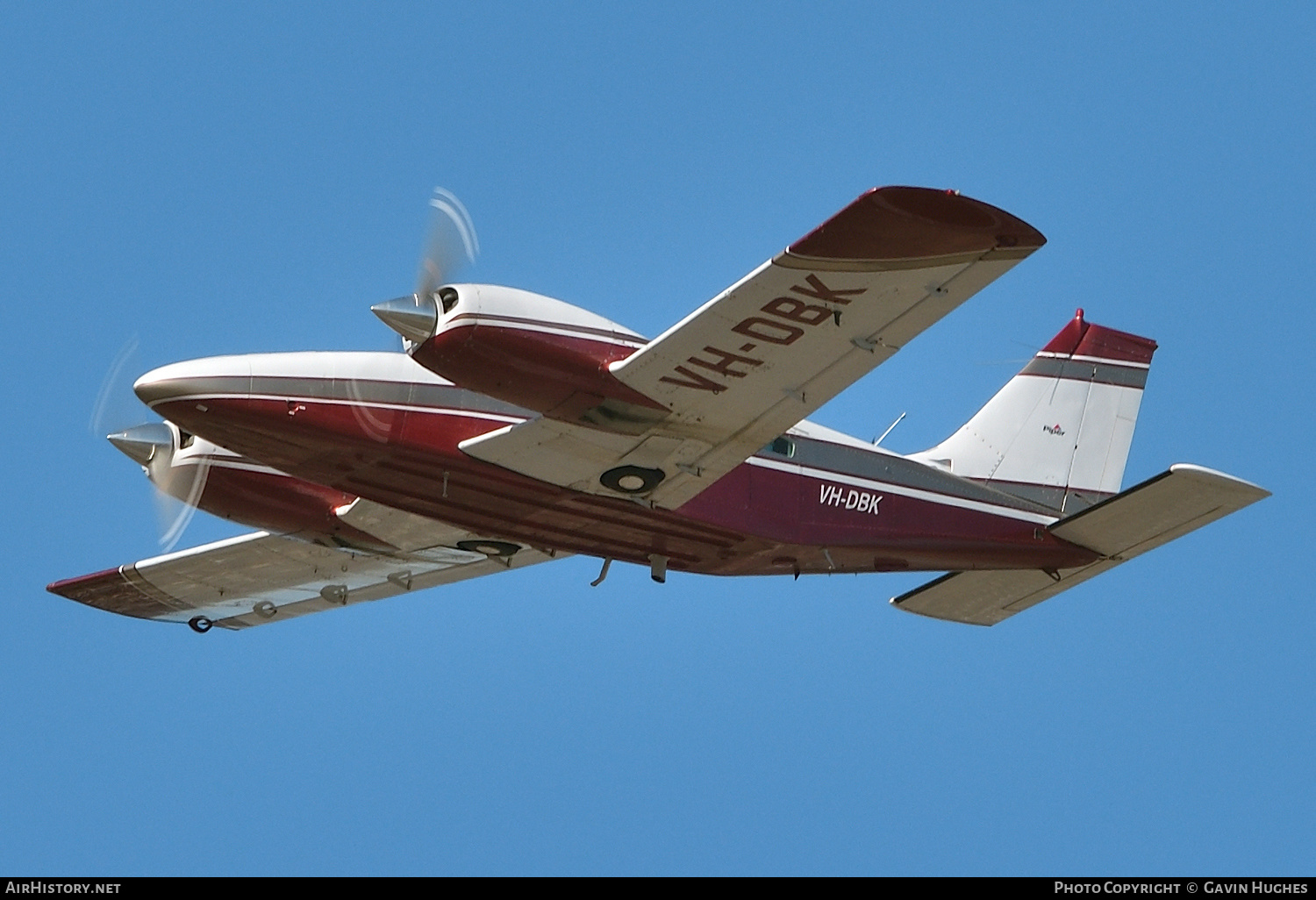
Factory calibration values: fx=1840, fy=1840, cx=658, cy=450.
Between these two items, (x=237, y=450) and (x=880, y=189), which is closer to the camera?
(x=880, y=189)

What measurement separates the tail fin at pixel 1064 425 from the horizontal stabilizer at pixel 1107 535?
3.83 ft

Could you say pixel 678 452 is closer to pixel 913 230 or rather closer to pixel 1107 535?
pixel 913 230

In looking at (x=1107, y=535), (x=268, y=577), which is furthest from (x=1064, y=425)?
(x=268, y=577)

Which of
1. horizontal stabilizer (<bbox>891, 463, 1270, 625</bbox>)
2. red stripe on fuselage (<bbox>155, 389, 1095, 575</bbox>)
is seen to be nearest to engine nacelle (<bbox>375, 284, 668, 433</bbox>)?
red stripe on fuselage (<bbox>155, 389, 1095, 575</bbox>)

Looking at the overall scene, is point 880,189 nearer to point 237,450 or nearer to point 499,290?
point 499,290

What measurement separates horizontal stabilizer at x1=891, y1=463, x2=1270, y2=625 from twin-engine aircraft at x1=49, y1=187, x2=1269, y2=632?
0.11 ft

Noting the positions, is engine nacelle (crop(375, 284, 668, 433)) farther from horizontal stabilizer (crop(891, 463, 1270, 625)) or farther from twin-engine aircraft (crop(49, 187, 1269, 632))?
horizontal stabilizer (crop(891, 463, 1270, 625))

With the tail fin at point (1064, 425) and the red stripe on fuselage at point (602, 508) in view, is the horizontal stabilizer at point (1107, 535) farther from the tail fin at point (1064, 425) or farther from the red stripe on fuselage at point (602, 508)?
the tail fin at point (1064, 425)

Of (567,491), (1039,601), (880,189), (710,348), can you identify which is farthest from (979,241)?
(1039,601)

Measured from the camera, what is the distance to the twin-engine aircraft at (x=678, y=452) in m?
19.4

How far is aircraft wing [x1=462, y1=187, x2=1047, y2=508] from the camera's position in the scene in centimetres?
1828

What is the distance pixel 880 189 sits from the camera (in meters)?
17.8

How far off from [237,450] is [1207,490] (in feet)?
37.6

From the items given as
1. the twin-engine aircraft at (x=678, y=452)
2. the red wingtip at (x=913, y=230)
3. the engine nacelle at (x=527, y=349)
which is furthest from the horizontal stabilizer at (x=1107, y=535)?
the engine nacelle at (x=527, y=349)
